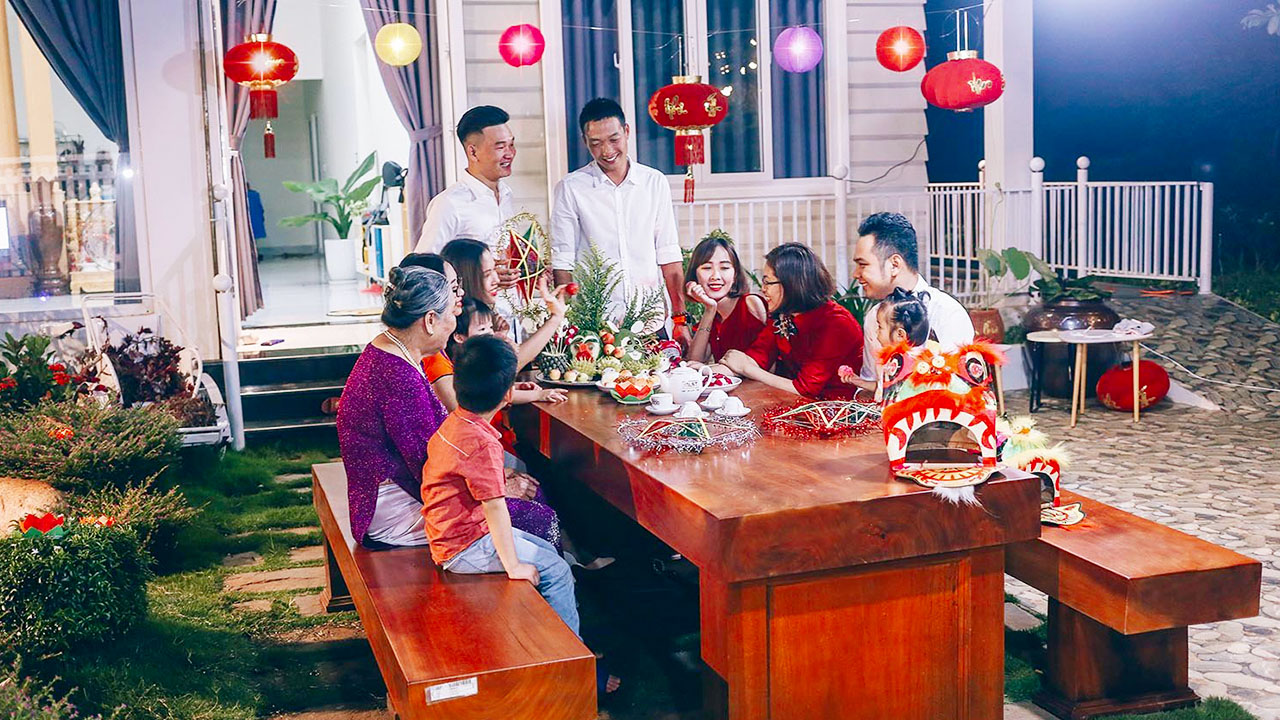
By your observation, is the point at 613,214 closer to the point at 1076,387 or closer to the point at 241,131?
the point at 1076,387

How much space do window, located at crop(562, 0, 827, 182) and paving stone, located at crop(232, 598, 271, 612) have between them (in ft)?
16.9

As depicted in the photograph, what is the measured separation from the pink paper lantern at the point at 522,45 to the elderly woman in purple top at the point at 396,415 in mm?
4883

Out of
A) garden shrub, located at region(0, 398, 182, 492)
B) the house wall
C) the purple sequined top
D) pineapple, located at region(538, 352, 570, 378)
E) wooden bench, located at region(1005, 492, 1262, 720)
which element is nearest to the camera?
wooden bench, located at region(1005, 492, 1262, 720)

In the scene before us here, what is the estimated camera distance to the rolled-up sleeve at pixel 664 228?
18.2ft

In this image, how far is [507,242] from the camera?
4586 millimetres

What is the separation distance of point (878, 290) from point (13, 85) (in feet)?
19.7

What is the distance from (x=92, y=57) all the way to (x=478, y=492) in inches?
227

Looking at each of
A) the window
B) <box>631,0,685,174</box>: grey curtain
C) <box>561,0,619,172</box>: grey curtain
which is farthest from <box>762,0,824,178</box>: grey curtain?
<box>561,0,619,172</box>: grey curtain

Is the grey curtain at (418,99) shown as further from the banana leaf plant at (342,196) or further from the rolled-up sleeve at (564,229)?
the banana leaf plant at (342,196)

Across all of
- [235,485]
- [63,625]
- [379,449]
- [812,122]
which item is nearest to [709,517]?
[379,449]

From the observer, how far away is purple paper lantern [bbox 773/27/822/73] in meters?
8.37

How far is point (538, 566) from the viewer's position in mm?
3145

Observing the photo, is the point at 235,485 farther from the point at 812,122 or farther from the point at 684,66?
the point at 812,122

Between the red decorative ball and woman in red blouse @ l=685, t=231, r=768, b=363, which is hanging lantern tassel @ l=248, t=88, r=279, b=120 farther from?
the red decorative ball
